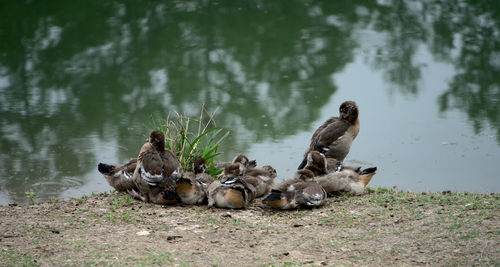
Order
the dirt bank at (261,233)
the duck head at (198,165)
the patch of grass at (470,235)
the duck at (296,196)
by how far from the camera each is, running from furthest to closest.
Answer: the duck head at (198,165) → the duck at (296,196) → the patch of grass at (470,235) → the dirt bank at (261,233)

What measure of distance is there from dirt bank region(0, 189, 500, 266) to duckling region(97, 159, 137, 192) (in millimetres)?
374

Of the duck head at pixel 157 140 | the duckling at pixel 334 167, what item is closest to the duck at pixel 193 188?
the duck head at pixel 157 140

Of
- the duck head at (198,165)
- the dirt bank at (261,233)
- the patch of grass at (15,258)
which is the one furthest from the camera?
the duck head at (198,165)

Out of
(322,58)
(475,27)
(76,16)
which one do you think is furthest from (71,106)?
(475,27)

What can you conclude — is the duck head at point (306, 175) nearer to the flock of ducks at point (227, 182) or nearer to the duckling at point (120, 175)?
the flock of ducks at point (227, 182)

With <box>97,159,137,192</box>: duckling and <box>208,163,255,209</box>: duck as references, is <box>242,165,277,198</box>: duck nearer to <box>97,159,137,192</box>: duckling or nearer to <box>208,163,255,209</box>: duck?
<box>208,163,255,209</box>: duck

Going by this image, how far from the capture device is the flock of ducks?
8117 mm

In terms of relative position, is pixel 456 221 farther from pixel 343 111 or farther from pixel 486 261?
pixel 343 111

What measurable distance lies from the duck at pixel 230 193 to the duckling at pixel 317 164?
1000 mm

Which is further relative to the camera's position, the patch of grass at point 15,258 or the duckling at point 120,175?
the duckling at point 120,175

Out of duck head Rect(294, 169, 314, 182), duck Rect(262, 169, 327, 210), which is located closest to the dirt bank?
duck Rect(262, 169, 327, 210)

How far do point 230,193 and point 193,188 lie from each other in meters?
0.54

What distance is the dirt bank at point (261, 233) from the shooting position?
618 centimetres

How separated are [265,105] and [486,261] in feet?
29.3
